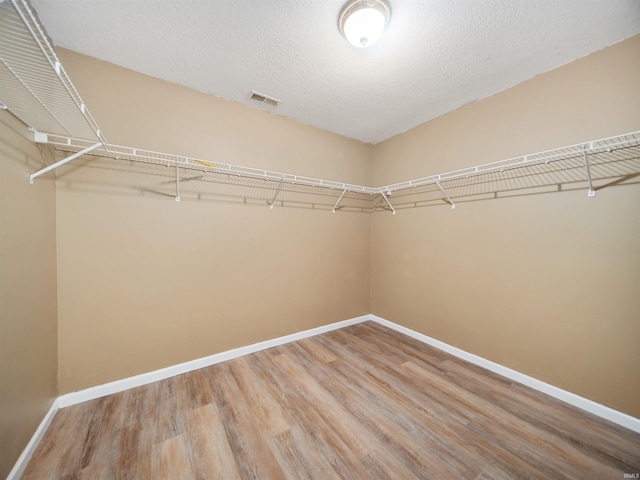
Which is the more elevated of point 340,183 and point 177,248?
point 340,183

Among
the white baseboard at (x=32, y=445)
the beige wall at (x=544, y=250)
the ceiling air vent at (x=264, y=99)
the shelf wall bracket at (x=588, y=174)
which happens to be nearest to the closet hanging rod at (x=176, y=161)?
the ceiling air vent at (x=264, y=99)

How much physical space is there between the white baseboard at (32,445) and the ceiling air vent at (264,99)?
261 centimetres

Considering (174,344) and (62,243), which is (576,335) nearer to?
(174,344)

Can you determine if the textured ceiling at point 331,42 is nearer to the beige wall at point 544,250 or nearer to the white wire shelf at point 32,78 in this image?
the beige wall at point 544,250

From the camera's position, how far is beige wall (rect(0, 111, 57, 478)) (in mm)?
1050

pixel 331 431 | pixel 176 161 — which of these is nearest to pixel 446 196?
pixel 331 431

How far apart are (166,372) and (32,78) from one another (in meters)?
1.95

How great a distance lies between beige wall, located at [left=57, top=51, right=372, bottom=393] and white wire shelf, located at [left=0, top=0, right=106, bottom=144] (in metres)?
0.43

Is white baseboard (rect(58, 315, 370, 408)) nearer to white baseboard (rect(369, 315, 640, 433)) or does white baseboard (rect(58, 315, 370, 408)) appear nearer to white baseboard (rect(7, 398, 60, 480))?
white baseboard (rect(7, 398, 60, 480))

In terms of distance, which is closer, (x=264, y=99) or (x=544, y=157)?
(x=544, y=157)

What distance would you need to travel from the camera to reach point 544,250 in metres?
1.73

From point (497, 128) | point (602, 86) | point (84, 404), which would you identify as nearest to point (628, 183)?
point (602, 86)

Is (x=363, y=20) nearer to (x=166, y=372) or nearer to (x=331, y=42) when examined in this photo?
(x=331, y=42)

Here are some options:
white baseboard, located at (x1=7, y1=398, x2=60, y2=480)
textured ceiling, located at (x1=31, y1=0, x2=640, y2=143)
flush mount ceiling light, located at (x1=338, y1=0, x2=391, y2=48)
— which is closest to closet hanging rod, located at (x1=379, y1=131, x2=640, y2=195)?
textured ceiling, located at (x1=31, y1=0, x2=640, y2=143)
